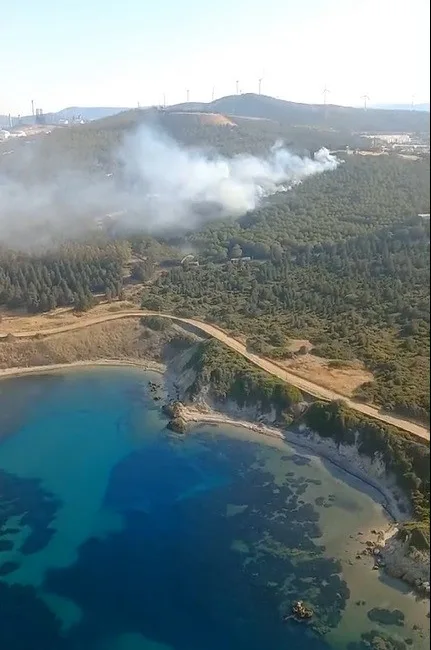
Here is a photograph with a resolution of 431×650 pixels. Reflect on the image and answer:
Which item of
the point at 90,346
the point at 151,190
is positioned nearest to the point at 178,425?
the point at 90,346

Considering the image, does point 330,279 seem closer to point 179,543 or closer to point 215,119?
point 179,543

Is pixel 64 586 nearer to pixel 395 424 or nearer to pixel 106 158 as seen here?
pixel 395 424

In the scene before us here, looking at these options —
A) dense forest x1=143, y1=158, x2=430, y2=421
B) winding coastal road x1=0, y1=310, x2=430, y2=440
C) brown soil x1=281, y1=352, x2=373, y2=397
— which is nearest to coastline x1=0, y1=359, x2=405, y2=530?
winding coastal road x1=0, y1=310, x2=430, y2=440

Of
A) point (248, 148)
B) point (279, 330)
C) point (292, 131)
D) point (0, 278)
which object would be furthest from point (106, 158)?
point (279, 330)

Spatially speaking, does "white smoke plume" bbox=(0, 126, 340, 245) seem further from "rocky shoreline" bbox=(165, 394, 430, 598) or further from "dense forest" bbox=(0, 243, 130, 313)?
"rocky shoreline" bbox=(165, 394, 430, 598)

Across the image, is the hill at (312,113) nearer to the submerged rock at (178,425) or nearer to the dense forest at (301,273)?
the dense forest at (301,273)

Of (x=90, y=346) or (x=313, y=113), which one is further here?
(x=313, y=113)

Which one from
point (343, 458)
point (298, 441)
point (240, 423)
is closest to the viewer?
point (343, 458)
